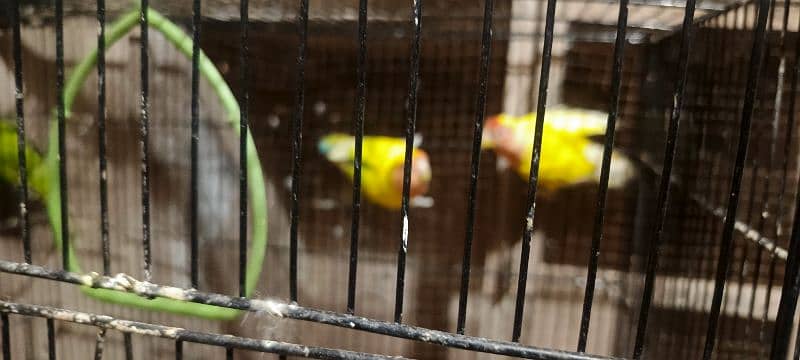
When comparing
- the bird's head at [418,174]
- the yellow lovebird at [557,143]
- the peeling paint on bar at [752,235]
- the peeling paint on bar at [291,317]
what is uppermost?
the yellow lovebird at [557,143]

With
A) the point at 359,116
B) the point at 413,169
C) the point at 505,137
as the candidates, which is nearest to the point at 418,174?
the point at 413,169

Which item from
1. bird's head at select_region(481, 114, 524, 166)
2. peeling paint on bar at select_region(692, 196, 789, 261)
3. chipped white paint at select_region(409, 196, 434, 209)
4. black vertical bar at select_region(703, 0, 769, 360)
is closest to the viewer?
black vertical bar at select_region(703, 0, 769, 360)

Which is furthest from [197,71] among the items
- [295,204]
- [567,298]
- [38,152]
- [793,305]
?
[567,298]

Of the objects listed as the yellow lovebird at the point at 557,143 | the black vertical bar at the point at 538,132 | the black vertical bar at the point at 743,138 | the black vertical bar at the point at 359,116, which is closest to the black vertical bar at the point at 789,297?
the black vertical bar at the point at 743,138

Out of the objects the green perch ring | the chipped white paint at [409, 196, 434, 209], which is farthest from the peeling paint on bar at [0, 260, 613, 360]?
the chipped white paint at [409, 196, 434, 209]

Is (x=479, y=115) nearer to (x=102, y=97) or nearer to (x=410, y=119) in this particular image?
(x=410, y=119)

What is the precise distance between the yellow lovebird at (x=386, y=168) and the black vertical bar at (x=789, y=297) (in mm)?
428

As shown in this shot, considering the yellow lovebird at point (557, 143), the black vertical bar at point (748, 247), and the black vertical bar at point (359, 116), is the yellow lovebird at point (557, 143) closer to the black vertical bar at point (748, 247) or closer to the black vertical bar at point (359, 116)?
the black vertical bar at point (748, 247)

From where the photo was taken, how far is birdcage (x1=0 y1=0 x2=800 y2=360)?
0.69m

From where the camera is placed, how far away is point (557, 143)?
2.32 feet

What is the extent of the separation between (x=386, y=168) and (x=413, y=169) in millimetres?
38

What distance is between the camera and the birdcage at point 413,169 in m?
0.69

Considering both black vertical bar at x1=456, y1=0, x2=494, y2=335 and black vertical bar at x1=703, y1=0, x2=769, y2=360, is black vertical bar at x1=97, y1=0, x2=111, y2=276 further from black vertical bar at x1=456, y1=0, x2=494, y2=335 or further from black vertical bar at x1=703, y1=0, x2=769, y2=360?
black vertical bar at x1=703, y1=0, x2=769, y2=360

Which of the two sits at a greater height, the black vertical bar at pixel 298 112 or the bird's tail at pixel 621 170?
the black vertical bar at pixel 298 112
